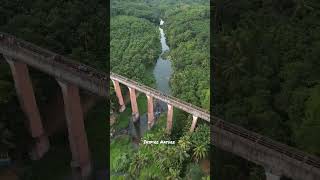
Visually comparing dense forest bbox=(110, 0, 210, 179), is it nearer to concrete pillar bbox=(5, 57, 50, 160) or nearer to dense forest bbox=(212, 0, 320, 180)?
dense forest bbox=(212, 0, 320, 180)

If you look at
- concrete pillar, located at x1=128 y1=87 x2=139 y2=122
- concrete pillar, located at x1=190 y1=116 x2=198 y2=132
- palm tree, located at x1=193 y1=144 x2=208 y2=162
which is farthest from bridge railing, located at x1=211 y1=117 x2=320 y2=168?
concrete pillar, located at x1=128 y1=87 x2=139 y2=122

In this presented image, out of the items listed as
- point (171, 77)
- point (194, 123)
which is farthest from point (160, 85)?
point (194, 123)

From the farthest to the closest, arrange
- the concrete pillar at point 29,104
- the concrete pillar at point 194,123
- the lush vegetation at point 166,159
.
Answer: the concrete pillar at point 194,123
the concrete pillar at point 29,104
the lush vegetation at point 166,159

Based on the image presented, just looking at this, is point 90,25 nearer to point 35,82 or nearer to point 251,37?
point 35,82

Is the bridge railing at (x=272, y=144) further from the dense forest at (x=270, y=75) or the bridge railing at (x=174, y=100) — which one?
the bridge railing at (x=174, y=100)

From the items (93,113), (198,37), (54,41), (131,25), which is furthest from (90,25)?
(131,25)

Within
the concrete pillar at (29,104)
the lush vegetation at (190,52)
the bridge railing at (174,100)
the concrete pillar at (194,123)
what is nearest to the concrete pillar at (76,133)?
the concrete pillar at (29,104)
